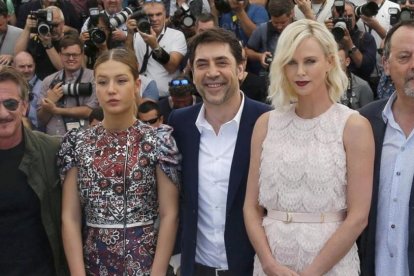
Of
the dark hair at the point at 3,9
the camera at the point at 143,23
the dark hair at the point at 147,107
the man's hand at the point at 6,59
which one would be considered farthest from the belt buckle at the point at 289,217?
the dark hair at the point at 3,9

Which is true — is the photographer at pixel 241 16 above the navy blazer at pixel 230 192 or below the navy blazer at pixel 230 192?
above

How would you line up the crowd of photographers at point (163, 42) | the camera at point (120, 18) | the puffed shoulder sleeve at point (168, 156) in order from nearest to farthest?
the puffed shoulder sleeve at point (168, 156)
the crowd of photographers at point (163, 42)
the camera at point (120, 18)

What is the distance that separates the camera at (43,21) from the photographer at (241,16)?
1895 millimetres

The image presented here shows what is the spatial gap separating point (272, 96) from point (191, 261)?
0.96 meters

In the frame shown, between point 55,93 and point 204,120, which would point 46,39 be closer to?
point 55,93

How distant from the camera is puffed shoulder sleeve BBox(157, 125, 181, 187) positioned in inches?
139

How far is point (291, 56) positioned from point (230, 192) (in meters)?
0.74

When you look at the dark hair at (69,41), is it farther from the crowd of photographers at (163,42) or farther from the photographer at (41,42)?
the photographer at (41,42)

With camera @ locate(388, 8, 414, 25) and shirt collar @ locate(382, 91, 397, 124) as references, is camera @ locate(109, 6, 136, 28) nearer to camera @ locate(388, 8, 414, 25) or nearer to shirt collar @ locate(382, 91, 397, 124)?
camera @ locate(388, 8, 414, 25)

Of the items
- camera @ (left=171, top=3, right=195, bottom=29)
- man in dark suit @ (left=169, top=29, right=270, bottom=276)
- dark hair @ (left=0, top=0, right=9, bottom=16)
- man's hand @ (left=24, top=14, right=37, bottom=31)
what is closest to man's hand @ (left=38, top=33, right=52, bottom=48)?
man's hand @ (left=24, top=14, right=37, bottom=31)

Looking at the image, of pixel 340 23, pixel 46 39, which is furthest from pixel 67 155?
pixel 46 39

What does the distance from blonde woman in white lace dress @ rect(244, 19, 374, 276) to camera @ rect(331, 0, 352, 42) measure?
3.83m

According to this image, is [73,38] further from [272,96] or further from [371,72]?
[272,96]

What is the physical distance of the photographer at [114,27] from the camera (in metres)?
8.02
